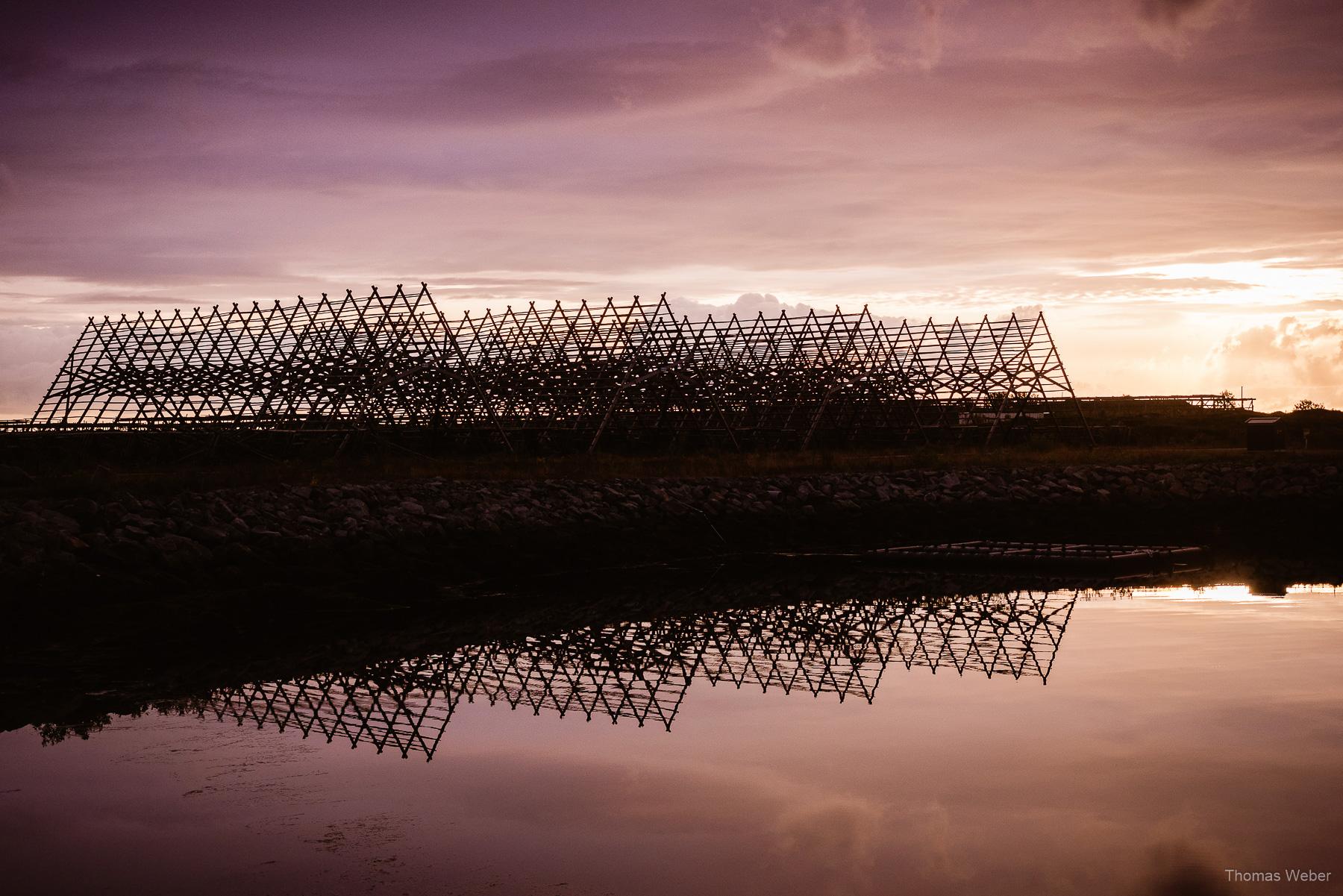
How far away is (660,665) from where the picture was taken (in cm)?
1560

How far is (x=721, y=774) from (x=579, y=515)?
1478 cm

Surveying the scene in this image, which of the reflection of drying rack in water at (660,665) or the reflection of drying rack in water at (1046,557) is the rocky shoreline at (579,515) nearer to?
the reflection of drying rack in water at (1046,557)

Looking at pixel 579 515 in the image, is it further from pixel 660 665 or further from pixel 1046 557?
pixel 660 665

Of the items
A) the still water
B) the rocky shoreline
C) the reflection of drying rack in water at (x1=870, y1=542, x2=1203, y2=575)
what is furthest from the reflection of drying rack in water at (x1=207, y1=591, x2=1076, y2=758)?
the rocky shoreline

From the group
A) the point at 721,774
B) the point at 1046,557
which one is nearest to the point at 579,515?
the point at 1046,557

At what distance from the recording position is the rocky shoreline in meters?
19.4

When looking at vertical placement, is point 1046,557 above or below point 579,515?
above

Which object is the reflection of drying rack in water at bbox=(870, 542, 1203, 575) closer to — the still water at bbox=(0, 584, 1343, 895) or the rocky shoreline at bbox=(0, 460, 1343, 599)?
the rocky shoreline at bbox=(0, 460, 1343, 599)

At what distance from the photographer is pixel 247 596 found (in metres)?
19.2

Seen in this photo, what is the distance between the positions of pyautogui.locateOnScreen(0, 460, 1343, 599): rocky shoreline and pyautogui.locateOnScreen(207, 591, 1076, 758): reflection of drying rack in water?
5415 mm

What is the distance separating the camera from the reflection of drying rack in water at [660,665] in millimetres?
13234

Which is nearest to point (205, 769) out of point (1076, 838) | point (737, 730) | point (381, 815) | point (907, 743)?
point (381, 815)

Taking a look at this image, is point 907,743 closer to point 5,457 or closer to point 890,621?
point 890,621

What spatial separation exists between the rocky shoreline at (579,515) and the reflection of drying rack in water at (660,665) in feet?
17.8
